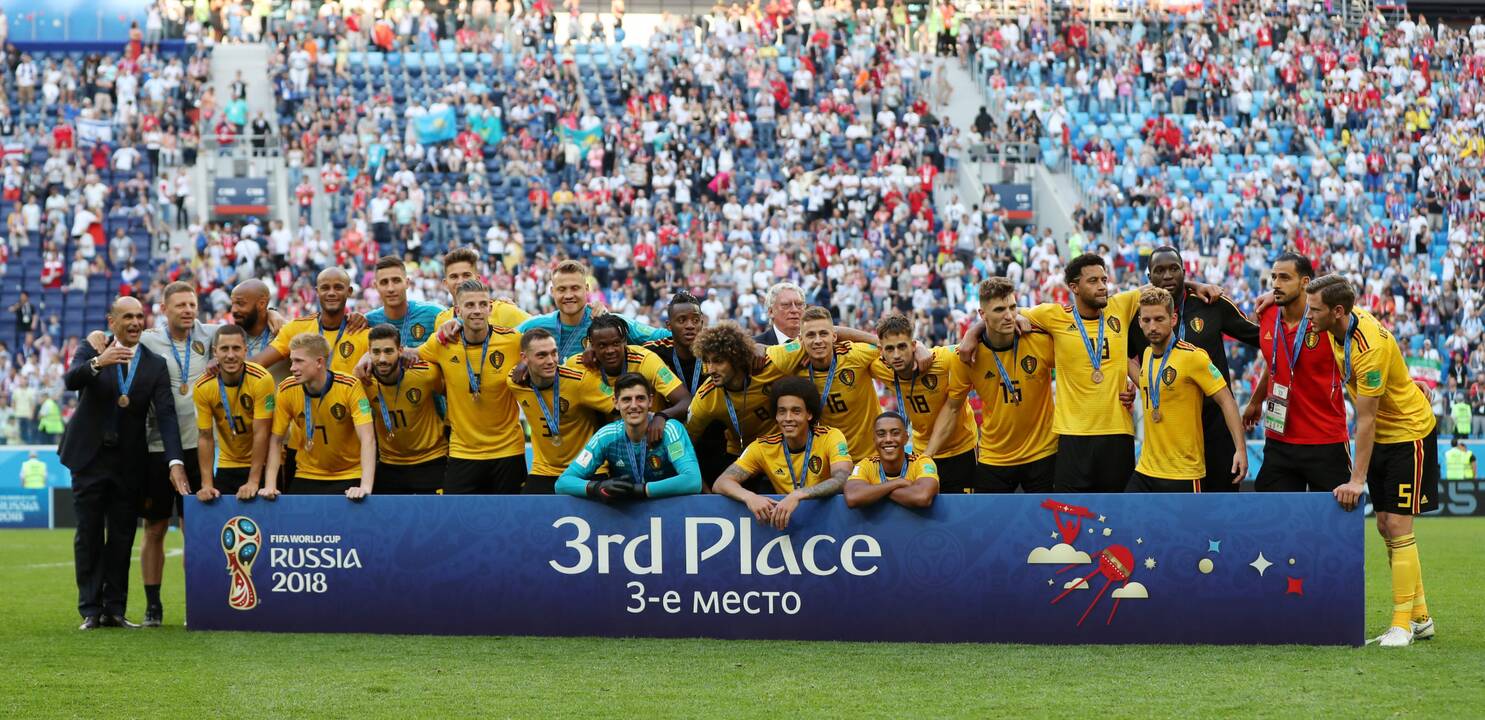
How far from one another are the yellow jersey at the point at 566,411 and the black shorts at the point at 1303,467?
3.80 m

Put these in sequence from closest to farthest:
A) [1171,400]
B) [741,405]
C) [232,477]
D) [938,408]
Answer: [1171,400]
[741,405]
[938,408]
[232,477]

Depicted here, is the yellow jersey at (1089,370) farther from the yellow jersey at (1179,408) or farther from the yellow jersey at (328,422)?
the yellow jersey at (328,422)

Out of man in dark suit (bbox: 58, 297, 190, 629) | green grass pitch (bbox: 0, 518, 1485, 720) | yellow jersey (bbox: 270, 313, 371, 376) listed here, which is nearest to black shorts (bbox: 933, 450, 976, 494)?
green grass pitch (bbox: 0, 518, 1485, 720)

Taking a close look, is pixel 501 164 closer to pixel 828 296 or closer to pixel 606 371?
pixel 828 296

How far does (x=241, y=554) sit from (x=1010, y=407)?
467cm

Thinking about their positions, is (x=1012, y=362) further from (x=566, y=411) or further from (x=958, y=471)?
(x=566, y=411)

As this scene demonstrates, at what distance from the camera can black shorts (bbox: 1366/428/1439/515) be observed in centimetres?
936

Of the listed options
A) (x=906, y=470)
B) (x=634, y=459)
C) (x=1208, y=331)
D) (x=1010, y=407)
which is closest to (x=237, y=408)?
(x=634, y=459)

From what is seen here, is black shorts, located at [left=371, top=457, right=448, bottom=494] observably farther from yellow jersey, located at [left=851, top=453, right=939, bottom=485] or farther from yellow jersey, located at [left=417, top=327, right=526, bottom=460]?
yellow jersey, located at [left=851, top=453, right=939, bottom=485]

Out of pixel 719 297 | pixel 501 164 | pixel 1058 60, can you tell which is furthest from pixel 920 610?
pixel 1058 60

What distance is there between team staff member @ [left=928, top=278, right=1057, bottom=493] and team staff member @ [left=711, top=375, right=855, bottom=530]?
0.92m

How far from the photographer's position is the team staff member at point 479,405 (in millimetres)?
10523

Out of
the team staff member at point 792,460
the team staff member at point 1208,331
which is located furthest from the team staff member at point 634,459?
the team staff member at point 1208,331

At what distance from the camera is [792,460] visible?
9648 mm
